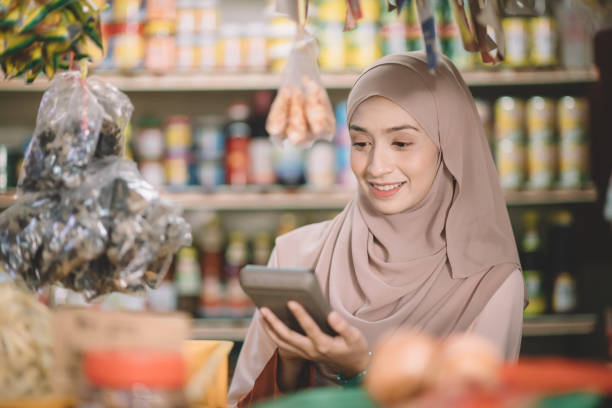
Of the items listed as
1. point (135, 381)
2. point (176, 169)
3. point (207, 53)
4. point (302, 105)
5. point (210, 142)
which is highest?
point (207, 53)

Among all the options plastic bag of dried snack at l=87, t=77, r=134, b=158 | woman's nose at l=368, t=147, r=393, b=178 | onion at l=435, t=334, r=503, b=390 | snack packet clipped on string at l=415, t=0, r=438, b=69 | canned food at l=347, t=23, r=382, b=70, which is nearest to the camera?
onion at l=435, t=334, r=503, b=390

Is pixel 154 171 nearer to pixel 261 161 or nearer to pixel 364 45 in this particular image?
pixel 261 161

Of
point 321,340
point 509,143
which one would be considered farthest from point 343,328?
point 509,143

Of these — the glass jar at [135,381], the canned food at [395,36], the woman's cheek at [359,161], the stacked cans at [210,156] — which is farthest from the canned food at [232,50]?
the glass jar at [135,381]

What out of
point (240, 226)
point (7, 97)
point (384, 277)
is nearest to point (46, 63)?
point (384, 277)

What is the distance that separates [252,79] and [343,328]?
170 centimetres

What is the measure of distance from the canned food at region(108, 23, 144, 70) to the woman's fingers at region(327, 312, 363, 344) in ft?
6.00

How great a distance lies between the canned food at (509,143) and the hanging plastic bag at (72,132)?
73.6 inches

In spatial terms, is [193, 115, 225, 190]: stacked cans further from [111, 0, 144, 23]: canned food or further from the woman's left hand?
the woman's left hand

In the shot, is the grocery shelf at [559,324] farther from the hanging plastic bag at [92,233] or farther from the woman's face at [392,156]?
the hanging plastic bag at [92,233]

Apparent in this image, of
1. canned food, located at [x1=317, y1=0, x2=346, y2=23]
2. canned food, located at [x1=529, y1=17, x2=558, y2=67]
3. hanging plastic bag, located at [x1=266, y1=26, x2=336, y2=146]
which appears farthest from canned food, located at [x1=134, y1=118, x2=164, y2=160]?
canned food, located at [x1=529, y1=17, x2=558, y2=67]

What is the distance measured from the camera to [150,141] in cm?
252

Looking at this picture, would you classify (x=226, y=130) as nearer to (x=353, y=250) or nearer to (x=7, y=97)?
(x=7, y=97)

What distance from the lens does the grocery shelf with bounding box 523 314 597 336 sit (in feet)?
8.17
